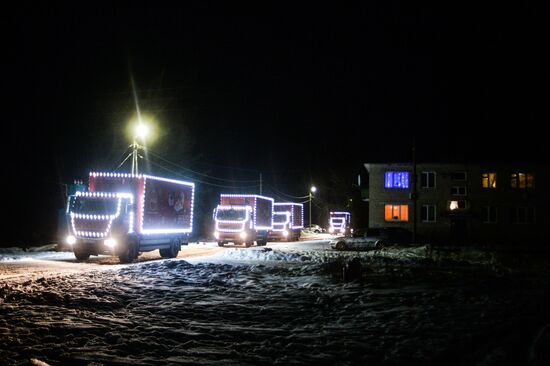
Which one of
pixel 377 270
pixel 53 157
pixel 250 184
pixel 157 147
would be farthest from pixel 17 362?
pixel 250 184

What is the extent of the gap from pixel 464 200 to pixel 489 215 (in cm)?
257

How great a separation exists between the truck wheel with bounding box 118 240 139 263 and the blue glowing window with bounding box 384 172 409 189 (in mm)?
29571

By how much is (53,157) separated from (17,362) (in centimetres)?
4226

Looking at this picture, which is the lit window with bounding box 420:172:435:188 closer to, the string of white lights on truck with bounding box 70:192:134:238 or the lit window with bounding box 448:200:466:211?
the lit window with bounding box 448:200:466:211

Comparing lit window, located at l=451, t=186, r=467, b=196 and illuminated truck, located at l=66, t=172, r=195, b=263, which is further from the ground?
lit window, located at l=451, t=186, r=467, b=196

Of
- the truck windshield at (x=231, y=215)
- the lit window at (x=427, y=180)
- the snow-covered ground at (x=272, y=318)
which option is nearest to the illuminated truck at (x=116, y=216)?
the snow-covered ground at (x=272, y=318)

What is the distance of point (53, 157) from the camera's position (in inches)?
1789

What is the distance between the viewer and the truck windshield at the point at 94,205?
A: 20.3 m

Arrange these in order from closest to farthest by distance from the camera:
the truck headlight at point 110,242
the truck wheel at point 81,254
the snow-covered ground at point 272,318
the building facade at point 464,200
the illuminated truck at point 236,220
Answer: the snow-covered ground at point 272,318 → the truck headlight at point 110,242 → the truck wheel at point 81,254 → the illuminated truck at point 236,220 → the building facade at point 464,200

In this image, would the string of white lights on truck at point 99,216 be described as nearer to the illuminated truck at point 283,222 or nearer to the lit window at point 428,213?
the illuminated truck at point 283,222

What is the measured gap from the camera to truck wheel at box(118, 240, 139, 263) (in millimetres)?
20266

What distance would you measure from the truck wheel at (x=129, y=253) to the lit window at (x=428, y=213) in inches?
1215

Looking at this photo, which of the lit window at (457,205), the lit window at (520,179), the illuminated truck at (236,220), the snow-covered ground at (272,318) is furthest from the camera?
the lit window at (520,179)

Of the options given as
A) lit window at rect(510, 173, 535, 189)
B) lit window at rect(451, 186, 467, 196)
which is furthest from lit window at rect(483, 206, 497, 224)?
lit window at rect(510, 173, 535, 189)
